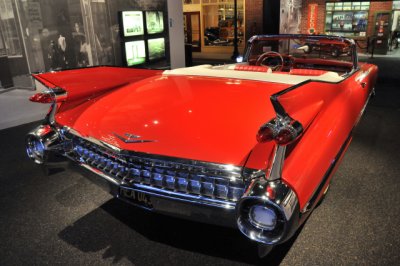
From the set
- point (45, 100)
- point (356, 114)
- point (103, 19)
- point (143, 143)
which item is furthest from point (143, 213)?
point (103, 19)

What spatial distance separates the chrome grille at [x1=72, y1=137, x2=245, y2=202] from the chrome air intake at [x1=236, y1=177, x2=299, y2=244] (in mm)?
155

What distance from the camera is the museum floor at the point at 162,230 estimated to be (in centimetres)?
225

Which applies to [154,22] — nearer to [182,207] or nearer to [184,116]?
[184,116]

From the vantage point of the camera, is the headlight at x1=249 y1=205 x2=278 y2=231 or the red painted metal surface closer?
the headlight at x1=249 y1=205 x2=278 y2=231

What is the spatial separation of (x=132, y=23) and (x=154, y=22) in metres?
0.85

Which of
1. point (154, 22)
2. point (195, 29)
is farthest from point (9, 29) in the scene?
point (195, 29)

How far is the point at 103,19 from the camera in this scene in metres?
7.98

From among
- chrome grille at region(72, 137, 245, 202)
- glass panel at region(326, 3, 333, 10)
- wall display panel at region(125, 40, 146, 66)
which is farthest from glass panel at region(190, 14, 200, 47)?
chrome grille at region(72, 137, 245, 202)

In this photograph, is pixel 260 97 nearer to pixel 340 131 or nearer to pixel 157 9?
pixel 340 131

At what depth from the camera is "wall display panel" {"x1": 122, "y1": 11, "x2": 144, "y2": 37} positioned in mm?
8284

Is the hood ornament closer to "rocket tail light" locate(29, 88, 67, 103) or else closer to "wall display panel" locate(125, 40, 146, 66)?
"rocket tail light" locate(29, 88, 67, 103)

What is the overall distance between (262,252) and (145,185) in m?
0.75

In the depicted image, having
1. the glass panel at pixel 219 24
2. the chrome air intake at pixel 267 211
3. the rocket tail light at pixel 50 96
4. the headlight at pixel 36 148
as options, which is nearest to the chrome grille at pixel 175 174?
the chrome air intake at pixel 267 211

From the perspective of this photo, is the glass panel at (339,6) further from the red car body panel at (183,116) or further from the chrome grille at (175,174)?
the chrome grille at (175,174)
